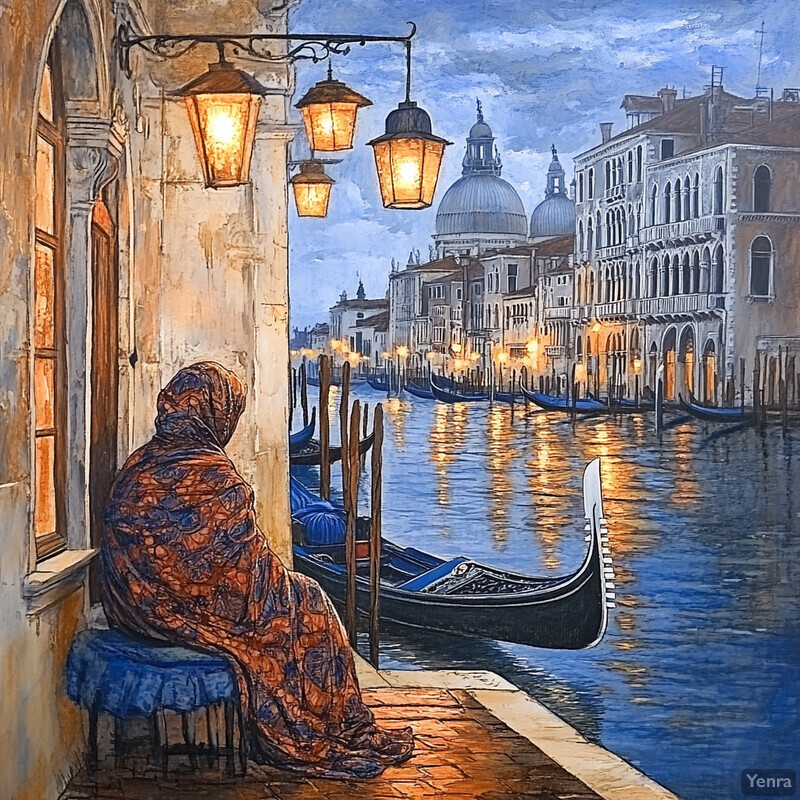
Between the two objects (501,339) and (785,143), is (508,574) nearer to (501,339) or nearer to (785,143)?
(501,339)

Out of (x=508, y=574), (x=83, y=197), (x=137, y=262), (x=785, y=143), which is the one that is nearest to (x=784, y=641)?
(x=508, y=574)

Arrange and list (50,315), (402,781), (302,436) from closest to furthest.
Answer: (50,315)
(402,781)
(302,436)

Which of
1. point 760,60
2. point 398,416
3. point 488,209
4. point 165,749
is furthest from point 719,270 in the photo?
point 165,749

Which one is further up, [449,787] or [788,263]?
[788,263]

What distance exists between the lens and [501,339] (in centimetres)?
621

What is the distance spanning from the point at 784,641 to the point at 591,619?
1003 mm

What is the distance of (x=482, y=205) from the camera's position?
19.2 feet

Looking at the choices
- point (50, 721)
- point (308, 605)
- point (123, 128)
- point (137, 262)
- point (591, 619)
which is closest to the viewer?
point (50, 721)

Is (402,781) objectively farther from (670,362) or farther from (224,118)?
(670,362)

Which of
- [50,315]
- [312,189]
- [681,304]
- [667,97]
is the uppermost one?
[667,97]

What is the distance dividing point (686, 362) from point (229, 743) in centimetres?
330

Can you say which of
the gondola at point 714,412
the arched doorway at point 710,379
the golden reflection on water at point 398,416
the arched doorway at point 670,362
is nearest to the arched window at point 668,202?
the arched doorway at point 670,362

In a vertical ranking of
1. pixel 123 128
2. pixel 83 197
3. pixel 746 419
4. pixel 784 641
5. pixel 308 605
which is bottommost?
pixel 784 641

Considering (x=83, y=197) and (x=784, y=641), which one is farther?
(x=784, y=641)
